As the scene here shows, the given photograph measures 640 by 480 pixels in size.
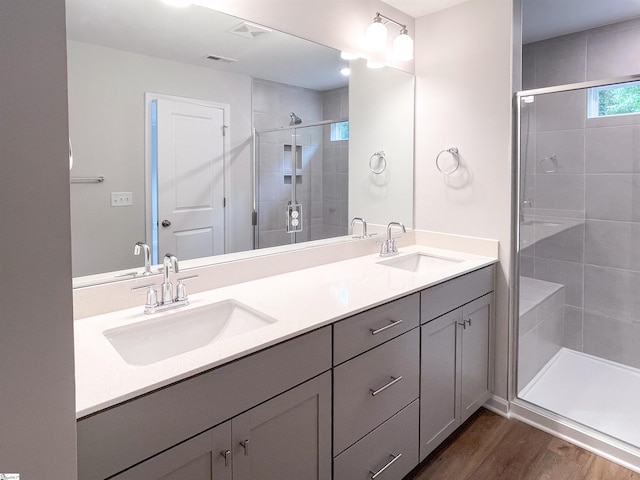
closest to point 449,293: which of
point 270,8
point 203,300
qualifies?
point 203,300

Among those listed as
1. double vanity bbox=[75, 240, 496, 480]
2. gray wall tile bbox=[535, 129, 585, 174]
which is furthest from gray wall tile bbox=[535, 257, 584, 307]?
double vanity bbox=[75, 240, 496, 480]

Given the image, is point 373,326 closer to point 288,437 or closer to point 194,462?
point 288,437

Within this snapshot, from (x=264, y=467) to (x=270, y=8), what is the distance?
1809mm

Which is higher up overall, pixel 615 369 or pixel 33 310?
pixel 33 310

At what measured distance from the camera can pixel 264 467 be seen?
1205 mm

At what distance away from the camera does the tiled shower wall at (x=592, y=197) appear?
271 cm

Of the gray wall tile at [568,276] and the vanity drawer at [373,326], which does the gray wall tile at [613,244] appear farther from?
the vanity drawer at [373,326]

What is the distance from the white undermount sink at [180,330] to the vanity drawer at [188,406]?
0.18 metres

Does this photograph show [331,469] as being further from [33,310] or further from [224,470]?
[33,310]

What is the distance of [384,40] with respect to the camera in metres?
2.31

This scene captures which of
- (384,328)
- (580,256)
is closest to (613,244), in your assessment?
(580,256)

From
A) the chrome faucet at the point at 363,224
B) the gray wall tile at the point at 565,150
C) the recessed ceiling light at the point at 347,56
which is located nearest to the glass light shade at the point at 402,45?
the recessed ceiling light at the point at 347,56

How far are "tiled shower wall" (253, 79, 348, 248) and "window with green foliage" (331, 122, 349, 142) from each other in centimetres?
3

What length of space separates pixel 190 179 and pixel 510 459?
196 cm
